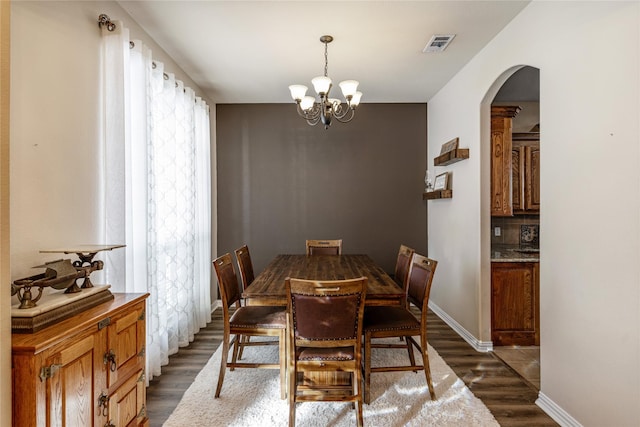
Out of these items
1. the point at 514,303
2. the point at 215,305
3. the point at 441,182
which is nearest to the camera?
the point at 514,303

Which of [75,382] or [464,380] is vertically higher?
[75,382]

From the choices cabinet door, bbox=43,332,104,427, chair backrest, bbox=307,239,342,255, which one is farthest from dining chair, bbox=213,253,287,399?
chair backrest, bbox=307,239,342,255

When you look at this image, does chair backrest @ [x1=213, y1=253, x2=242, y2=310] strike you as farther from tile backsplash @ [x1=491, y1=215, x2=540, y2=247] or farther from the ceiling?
tile backsplash @ [x1=491, y1=215, x2=540, y2=247]

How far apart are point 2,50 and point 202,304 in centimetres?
315

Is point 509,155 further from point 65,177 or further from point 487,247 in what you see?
point 65,177

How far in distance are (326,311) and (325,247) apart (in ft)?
6.99

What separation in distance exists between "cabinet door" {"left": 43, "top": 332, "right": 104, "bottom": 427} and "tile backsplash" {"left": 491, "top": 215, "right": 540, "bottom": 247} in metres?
4.00

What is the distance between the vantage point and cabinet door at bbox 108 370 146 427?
1.57m

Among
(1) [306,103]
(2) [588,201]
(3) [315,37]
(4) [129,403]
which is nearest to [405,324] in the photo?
(2) [588,201]

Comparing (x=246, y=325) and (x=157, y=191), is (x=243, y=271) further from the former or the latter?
(x=157, y=191)

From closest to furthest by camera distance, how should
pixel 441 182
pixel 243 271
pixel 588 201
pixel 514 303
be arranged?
pixel 588 201, pixel 243 271, pixel 514 303, pixel 441 182

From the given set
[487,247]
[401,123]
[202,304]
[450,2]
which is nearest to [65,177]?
[202,304]

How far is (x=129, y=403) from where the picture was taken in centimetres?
170

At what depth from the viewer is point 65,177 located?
1835mm
